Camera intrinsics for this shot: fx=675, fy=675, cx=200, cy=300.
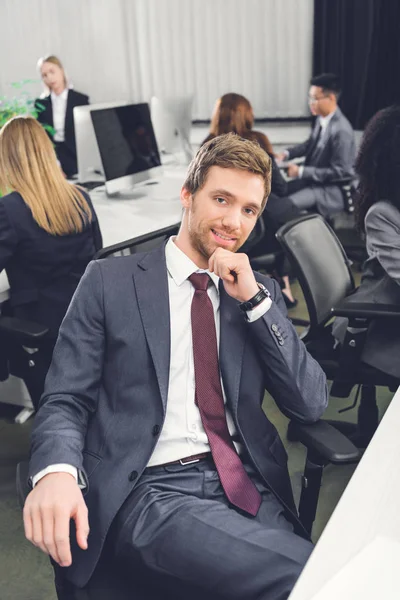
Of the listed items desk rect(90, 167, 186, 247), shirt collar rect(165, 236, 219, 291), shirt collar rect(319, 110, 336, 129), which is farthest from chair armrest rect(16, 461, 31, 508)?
shirt collar rect(319, 110, 336, 129)

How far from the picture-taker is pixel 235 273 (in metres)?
1.37

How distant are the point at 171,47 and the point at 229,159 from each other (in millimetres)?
4878

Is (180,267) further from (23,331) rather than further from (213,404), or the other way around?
(23,331)

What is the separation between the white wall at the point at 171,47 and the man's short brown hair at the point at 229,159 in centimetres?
429

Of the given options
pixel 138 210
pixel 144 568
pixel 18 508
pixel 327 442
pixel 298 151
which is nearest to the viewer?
pixel 144 568

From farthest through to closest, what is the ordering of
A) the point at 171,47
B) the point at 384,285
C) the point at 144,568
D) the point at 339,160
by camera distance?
the point at 171,47
the point at 339,160
the point at 384,285
the point at 144,568

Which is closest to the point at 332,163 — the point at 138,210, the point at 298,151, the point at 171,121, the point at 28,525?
the point at 298,151

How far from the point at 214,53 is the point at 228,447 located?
16.3 feet

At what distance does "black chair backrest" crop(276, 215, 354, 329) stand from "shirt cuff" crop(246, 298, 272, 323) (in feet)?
2.47

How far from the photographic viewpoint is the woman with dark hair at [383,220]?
2.09 metres

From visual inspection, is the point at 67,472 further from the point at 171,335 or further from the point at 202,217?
the point at 202,217

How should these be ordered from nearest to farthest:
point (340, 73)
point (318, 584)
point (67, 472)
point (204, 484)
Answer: point (318, 584) → point (67, 472) → point (204, 484) → point (340, 73)

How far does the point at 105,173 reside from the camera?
3.58 meters

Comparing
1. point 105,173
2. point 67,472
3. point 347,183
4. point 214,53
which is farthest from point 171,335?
point 214,53
